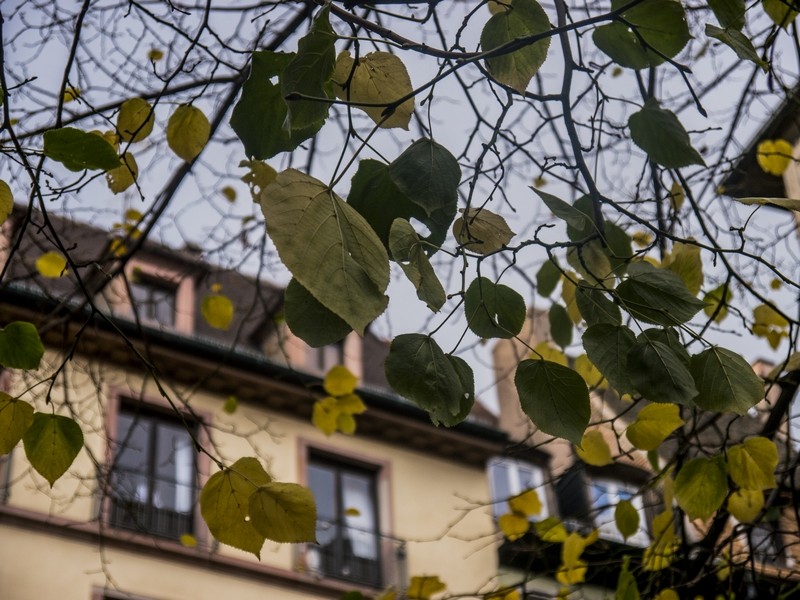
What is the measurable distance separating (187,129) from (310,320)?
3.53ft

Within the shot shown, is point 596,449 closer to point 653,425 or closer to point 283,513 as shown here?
point 653,425

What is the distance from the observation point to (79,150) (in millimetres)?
Answer: 1975

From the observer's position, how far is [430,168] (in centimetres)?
197

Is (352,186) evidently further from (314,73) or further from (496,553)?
(496,553)

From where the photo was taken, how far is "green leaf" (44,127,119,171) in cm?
196

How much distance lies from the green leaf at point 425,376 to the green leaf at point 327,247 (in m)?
0.31

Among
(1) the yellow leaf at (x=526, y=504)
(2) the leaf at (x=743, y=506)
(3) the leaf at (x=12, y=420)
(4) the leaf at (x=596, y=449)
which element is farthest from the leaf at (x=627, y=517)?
(3) the leaf at (x=12, y=420)

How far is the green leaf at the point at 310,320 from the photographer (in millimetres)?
1818

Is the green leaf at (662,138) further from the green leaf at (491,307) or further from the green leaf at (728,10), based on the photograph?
the green leaf at (491,307)

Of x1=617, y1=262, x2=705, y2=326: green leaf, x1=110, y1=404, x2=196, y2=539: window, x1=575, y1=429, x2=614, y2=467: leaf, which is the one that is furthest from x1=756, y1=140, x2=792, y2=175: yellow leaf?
x1=110, y1=404, x2=196, y2=539: window

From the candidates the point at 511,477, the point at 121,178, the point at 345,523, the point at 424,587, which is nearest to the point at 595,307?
the point at 121,178

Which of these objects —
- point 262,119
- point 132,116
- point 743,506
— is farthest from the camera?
point 743,506

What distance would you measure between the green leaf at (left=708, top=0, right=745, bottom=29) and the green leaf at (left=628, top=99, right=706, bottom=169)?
0.24 metres

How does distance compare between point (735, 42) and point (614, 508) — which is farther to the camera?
point (614, 508)
